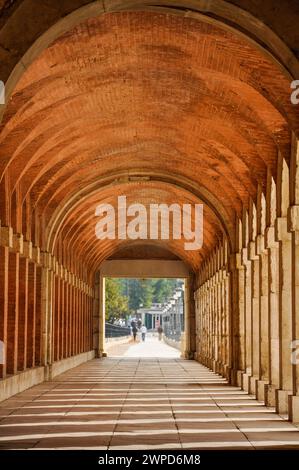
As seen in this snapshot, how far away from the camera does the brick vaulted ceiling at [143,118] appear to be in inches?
544

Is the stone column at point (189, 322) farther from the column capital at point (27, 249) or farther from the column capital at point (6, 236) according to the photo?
the column capital at point (6, 236)

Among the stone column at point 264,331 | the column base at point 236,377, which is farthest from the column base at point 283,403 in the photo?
the column base at point 236,377

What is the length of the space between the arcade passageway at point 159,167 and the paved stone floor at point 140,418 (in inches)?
3.3

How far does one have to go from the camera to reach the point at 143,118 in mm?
19797

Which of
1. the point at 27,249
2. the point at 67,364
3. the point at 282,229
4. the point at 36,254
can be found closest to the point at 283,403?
the point at 282,229

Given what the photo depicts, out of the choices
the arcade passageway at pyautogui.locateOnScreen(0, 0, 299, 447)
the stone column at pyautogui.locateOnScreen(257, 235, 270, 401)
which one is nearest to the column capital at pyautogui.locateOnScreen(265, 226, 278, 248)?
the arcade passageway at pyautogui.locateOnScreen(0, 0, 299, 447)

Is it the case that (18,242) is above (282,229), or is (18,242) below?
above

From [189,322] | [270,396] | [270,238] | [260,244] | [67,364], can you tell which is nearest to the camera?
[270,396]

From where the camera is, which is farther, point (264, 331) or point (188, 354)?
point (188, 354)

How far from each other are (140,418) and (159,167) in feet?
42.7

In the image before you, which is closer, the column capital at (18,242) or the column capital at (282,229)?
the column capital at (282,229)

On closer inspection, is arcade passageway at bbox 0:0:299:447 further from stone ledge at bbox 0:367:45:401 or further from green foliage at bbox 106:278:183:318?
green foliage at bbox 106:278:183:318

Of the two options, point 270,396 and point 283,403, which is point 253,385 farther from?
point 283,403

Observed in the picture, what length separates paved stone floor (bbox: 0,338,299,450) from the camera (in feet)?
35.5
